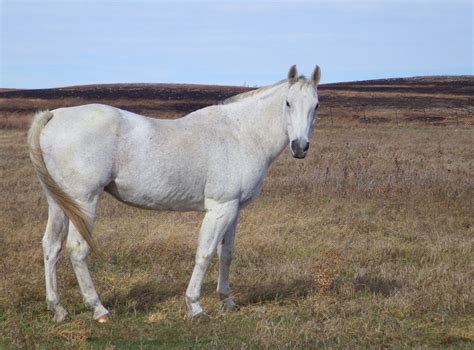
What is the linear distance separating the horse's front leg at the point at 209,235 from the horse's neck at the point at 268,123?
0.67m

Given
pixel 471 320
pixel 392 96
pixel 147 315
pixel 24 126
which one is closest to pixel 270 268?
pixel 147 315

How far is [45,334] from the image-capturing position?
5484 mm

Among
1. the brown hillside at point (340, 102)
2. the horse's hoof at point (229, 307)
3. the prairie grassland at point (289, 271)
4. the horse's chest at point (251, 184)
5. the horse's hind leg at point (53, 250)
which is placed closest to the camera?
the prairie grassland at point (289, 271)

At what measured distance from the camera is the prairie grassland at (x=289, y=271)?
5.54 meters

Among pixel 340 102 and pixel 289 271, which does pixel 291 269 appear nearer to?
pixel 289 271

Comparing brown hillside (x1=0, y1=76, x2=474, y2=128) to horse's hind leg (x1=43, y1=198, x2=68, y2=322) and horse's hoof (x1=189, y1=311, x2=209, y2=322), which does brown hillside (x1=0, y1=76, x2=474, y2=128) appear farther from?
horse's hoof (x1=189, y1=311, x2=209, y2=322)

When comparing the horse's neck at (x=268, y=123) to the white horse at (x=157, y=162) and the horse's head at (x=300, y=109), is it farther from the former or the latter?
the horse's head at (x=300, y=109)

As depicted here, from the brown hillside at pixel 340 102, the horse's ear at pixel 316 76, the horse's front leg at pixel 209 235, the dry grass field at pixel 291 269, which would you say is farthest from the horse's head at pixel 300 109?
the brown hillside at pixel 340 102

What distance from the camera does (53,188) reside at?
5.80 meters

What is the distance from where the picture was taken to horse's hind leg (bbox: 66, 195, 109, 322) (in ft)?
19.3

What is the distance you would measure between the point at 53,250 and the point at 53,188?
68 centimetres

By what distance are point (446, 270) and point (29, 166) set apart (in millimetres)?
11401

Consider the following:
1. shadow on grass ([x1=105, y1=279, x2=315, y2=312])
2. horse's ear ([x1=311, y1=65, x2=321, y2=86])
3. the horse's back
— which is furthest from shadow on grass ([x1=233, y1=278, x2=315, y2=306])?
horse's ear ([x1=311, y1=65, x2=321, y2=86])

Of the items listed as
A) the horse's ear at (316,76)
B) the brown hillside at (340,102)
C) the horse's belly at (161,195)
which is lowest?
the brown hillside at (340,102)
